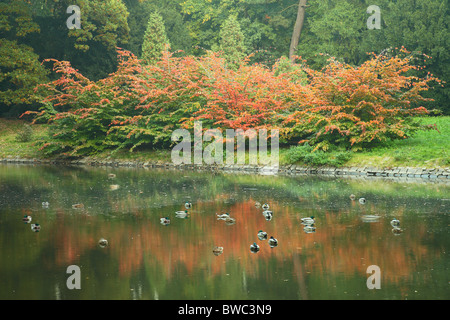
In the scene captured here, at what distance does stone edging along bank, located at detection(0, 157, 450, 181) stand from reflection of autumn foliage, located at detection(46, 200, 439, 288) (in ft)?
17.8

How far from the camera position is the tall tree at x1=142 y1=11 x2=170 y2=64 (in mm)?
31688

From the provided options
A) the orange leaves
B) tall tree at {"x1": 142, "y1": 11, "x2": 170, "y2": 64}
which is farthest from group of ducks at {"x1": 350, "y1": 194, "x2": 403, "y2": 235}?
tall tree at {"x1": 142, "y1": 11, "x2": 170, "y2": 64}

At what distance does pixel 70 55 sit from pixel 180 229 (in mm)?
21963

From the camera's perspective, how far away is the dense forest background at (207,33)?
2570 centimetres

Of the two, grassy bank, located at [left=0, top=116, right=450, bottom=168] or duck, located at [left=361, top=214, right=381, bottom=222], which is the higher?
grassy bank, located at [left=0, top=116, right=450, bottom=168]

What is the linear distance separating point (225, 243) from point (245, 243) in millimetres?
288

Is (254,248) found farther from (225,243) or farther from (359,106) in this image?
(359,106)

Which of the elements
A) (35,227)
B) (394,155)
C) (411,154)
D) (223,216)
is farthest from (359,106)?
(35,227)

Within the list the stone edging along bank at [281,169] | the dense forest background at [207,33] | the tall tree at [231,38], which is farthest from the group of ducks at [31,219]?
the tall tree at [231,38]

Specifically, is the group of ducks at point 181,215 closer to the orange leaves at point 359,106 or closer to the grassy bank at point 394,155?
the grassy bank at point 394,155

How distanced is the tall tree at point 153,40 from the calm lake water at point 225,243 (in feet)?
59.7

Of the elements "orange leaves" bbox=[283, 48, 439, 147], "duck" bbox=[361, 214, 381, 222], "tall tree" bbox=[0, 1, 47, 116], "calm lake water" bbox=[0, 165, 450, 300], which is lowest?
"calm lake water" bbox=[0, 165, 450, 300]

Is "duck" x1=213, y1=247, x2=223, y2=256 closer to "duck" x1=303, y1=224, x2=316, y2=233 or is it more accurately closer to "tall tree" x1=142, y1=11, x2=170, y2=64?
"duck" x1=303, y1=224, x2=316, y2=233

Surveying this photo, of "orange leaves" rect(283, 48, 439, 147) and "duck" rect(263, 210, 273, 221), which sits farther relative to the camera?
"orange leaves" rect(283, 48, 439, 147)
